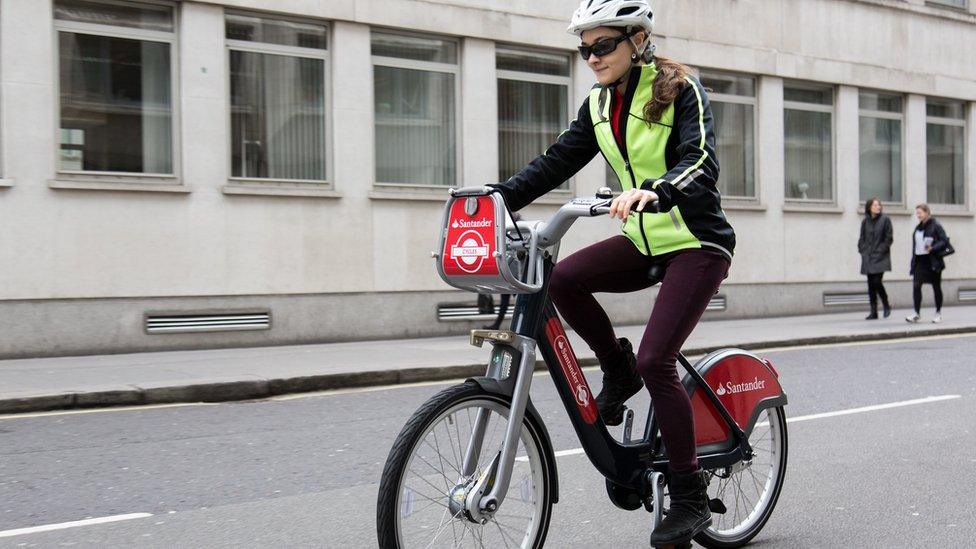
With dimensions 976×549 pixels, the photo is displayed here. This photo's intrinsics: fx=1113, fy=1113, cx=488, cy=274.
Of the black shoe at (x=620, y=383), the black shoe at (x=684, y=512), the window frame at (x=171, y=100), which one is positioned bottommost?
the black shoe at (x=684, y=512)

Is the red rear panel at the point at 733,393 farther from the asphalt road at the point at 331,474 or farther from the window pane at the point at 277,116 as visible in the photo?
the window pane at the point at 277,116

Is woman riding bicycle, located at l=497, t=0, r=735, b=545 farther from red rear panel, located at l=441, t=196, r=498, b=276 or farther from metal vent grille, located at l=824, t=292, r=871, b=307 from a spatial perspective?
metal vent grille, located at l=824, t=292, r=871, b=307

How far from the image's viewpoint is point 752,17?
19.7 meters

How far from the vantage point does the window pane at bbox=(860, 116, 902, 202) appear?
71.7ft

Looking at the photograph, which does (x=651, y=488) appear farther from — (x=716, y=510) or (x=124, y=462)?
(x=124, y=462)

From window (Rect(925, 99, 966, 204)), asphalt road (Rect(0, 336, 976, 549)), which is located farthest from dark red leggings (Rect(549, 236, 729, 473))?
window (Rect(925, 99, 966, 204))

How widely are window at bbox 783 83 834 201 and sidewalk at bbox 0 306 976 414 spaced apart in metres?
5.79

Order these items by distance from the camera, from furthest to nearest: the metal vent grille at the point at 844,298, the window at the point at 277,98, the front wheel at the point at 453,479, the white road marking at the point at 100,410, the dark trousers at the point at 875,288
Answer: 1. the metal vent grille at the point at 844,298
2. the dark trousers at the point at 875,288
3. the window at the point at 277,98
4. the white road marking at the point at 100,410
5. the front wheel at the point at 453,479

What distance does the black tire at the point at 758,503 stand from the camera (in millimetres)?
4418

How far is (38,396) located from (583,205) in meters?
6.70

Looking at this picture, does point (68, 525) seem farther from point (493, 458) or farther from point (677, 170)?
point (677, 170)

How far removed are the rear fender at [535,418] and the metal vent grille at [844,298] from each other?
17.7m

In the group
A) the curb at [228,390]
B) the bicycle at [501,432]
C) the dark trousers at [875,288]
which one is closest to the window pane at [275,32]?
the curb at [228,390]

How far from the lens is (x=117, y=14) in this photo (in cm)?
1337
